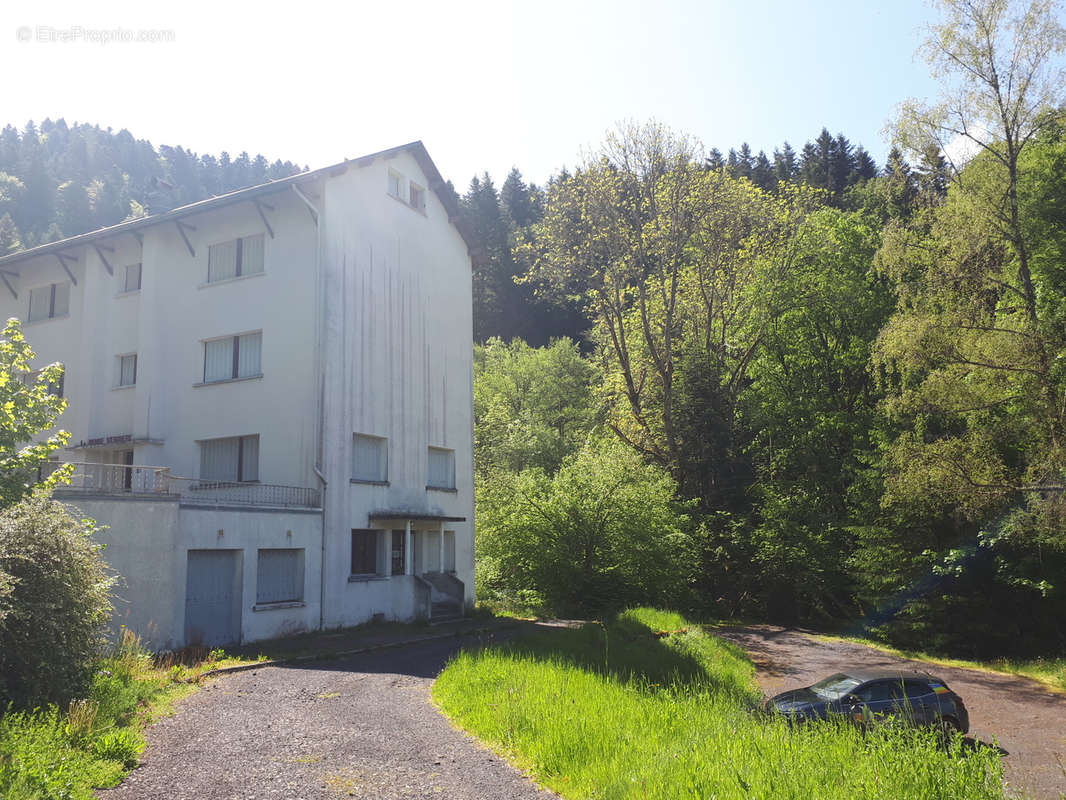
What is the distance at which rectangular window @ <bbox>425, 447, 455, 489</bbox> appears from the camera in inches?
1073

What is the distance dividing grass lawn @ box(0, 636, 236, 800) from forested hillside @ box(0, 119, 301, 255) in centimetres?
8015

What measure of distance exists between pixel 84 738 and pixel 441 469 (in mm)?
19583

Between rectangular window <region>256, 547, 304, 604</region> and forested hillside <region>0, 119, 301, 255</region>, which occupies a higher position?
forested hillside <region>0, 119, 301, 255</region>

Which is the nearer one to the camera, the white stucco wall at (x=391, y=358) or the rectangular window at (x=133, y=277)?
the white stucco wall at (x=391, y=358)

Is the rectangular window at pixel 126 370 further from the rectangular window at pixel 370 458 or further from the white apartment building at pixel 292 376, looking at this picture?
the rectangular window at pixel 370 458

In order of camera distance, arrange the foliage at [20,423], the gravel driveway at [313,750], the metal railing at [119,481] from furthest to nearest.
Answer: the metal railing at [119,481], the foliage at [20,423], the gravel driveway at [313,750]

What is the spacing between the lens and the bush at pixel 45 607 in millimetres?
8992

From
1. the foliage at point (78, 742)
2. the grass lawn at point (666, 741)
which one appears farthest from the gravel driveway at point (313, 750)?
the grass lawn at point (666, 741)

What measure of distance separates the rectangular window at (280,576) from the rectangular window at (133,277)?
1187 cm

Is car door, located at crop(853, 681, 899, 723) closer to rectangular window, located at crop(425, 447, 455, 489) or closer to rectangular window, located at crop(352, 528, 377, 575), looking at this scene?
rectangular window, located at crop(352, 528, 377, 575)

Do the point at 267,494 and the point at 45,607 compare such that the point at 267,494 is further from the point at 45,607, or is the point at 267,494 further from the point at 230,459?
the point at 45,607

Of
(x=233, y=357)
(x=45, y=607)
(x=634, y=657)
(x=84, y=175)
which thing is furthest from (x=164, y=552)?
(x=84, y=175)

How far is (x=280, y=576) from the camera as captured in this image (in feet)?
67.5

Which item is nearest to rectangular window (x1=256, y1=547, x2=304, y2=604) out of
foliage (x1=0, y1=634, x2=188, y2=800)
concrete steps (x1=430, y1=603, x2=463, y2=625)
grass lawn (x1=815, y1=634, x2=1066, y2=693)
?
concrete steps (x1=430, y1=603, x2=463, y2=625)
